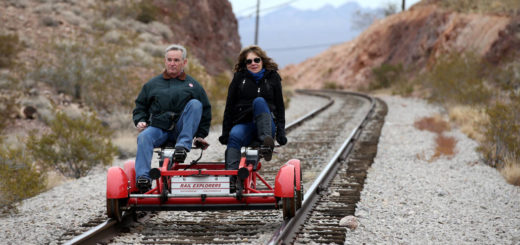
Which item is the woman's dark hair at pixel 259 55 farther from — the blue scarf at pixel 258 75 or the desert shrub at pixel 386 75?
the desert shrub at pixel 386 75

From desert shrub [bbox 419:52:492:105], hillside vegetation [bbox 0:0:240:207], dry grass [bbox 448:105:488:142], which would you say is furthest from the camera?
desert shrub [bbox 419:52:492:105]

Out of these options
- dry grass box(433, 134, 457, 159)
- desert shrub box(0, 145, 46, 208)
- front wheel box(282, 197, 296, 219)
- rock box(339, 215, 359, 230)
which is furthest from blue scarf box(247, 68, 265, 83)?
dry grass box(433, 134, 457, 159)

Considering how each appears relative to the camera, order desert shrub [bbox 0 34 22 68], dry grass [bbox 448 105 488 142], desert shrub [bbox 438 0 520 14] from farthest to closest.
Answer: desert shrub [bbox 438 0 520 14], desert shrub [bbox 0 34 22 68], dry grass [bbox 448 105 488 142]

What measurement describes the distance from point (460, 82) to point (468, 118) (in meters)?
5.47

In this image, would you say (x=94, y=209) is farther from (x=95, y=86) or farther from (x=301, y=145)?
(x=95, y=86)

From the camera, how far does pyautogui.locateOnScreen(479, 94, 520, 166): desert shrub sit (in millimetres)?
10227

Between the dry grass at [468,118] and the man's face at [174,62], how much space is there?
33.1ft

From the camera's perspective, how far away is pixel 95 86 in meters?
18.1

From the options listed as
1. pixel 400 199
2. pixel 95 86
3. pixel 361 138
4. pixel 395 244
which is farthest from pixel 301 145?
pixel 95 86

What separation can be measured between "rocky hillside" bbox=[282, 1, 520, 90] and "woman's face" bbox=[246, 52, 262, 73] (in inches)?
974

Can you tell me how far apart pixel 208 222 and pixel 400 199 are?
289 cm

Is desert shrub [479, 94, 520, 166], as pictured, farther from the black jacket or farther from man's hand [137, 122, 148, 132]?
man's hand [137, 122, 148, 132]

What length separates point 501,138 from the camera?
10633 millimetres

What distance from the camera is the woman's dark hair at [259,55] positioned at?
5930 mm
